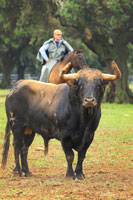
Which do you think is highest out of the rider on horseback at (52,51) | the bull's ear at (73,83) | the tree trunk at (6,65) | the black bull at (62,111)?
the rider on horseback at (52,51)

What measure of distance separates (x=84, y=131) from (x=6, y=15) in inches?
836

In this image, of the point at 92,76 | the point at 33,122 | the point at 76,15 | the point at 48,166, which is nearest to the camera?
the point at 92,76

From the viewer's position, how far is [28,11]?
2544 centimetres

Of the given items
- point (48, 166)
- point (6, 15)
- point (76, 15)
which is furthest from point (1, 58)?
point (48, 166)

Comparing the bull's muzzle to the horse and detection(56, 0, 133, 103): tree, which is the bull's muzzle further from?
detection(56, 0, 133, 103): tree

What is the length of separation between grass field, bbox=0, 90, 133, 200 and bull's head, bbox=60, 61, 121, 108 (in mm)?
1189

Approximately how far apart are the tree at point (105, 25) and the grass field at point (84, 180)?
11434mm

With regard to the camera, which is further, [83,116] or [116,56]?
[116,56]

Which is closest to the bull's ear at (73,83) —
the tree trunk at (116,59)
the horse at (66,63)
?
the horse at (66,63)

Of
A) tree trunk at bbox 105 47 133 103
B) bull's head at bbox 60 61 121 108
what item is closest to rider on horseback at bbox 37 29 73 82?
bull's head at bbox 60 61 121 108

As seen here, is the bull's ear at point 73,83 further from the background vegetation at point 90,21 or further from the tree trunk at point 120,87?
the tree trunk at point 120,87

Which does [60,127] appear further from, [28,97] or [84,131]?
[28,97]

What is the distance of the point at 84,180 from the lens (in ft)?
24.2

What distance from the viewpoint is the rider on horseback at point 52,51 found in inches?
476
